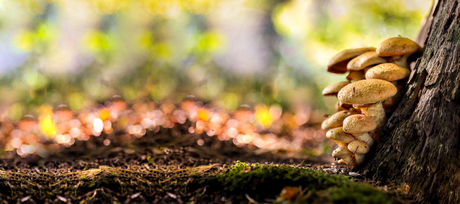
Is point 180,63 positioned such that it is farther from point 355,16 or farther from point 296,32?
point 355,16

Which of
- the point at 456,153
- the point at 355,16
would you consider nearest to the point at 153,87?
the point at 456,153

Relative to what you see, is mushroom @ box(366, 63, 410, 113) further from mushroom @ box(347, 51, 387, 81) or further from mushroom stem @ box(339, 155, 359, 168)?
mushroom stem @ box(339, 155, 359, 168)

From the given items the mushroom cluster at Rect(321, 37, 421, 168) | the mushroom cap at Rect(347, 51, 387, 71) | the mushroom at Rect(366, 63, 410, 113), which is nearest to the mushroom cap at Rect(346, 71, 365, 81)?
the mushroom cluster at Rect(321, 37, 421, 168)

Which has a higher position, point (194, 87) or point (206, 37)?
point (206, 37)

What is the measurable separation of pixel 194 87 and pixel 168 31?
66.8 inches

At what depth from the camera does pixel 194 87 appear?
24.5 feet

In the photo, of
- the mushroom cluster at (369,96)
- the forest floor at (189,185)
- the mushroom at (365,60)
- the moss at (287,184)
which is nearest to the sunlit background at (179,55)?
the forest floor at (189,185)

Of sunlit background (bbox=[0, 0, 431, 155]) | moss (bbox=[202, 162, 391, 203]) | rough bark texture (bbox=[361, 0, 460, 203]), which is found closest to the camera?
moss (bbox=[202, 162, 391, 203])

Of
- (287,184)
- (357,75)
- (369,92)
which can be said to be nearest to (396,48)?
(357,75)

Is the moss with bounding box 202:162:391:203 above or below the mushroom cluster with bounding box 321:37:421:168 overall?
below

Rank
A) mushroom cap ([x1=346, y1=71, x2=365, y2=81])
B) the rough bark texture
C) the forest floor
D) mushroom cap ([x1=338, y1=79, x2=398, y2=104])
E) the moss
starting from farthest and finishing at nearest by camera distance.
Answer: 1. mushroom cap ([x1=346, y1=71, x2=365, y2=81])
2. mushroom cap ([x1=338, y1=79, x2=398, y2=104])
3. the rough bark texture
4. the forest floor
5. the moss

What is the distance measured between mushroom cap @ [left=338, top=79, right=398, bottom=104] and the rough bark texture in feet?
0.97

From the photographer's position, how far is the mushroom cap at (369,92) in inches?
85.0

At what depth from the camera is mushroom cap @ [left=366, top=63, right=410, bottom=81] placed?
236 cm
